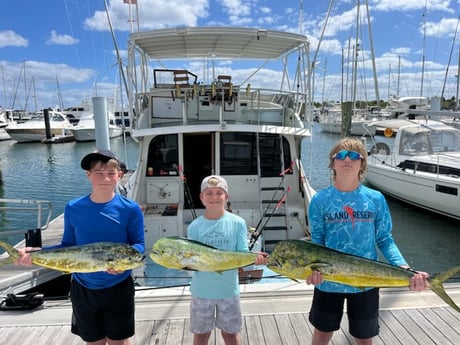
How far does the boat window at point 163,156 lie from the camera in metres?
7.11

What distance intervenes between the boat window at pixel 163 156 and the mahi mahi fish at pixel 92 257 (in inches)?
206

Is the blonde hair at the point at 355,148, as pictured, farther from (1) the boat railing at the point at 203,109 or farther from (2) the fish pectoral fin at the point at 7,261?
(1) the boat railing at the point at 203,109

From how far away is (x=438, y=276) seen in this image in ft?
5.88

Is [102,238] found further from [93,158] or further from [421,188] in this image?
[421,188]

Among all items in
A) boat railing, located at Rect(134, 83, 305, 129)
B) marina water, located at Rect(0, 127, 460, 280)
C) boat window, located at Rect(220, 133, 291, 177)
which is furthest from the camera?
marina water, located at Rect(0, 127, 460, 280)

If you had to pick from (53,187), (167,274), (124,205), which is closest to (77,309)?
(124,205)

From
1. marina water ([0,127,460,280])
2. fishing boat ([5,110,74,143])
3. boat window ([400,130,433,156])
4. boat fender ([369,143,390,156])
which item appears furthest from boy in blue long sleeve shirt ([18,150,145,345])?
fishing boat ([5,110,74,143])

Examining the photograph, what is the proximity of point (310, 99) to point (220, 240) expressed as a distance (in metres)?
5.51

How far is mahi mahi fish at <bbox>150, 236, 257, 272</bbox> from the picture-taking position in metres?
1.87

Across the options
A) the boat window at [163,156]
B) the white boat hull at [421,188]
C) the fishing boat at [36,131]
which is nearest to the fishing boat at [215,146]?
the boat window at [163,156]

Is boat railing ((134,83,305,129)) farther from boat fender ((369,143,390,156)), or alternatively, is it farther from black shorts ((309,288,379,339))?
boat fender ((369,143,390,156))

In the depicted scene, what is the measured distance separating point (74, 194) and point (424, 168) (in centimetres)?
1468

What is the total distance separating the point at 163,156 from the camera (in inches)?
282

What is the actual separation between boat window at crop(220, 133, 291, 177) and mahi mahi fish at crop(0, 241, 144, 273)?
5.25 metres
